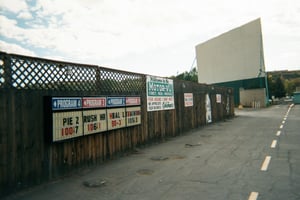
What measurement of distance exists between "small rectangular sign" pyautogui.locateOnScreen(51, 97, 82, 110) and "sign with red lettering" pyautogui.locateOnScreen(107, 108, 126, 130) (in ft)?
4.31

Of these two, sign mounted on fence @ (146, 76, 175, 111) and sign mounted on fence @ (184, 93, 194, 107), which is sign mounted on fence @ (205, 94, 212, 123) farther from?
sign mounted on fence @ (146, 76, 175, 111)

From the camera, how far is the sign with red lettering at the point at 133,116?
8.61m

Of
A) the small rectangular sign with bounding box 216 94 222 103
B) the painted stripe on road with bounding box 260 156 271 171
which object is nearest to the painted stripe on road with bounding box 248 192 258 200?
the painted stripe on road with bounding box 260 156 271 171

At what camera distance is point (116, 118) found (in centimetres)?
794

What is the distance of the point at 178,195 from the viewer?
14.7 ft

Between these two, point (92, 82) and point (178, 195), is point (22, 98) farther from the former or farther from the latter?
point (178, 195)

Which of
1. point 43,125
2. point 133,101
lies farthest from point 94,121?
point 133,101

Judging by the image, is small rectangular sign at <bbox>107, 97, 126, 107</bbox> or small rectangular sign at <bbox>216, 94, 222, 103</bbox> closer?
small rectangular sign at <bbox>107, 97, 126, 107</bbox>

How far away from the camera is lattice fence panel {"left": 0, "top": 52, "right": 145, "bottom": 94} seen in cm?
503

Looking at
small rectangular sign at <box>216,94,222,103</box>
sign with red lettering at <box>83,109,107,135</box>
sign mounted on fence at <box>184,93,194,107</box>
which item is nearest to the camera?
sign with red lettering at <box>83,109,107,135</box>

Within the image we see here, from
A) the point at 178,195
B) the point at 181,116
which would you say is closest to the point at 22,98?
the point at 178,195

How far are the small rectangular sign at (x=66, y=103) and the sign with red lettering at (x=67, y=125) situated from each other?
141 mm

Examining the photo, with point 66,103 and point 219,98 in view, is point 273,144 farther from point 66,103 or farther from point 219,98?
point 219,98

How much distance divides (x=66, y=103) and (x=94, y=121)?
3.68 feet
